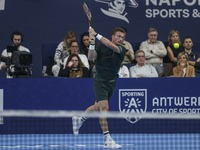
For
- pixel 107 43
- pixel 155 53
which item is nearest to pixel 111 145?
pixel 107 43

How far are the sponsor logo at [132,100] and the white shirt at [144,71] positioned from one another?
0.76 meters

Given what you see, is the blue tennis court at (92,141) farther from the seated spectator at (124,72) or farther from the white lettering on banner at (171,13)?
the white lettering on banner at (171,13)

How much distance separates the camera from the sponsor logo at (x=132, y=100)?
9391 mm

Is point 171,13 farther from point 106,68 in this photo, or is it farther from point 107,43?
point 107,43

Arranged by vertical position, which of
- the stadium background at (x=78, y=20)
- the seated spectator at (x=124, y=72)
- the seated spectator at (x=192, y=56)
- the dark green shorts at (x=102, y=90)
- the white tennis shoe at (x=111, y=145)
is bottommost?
the white tennis shoe at (x=111, y=145)

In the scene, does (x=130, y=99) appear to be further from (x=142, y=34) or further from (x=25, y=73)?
(x=142, y=34)

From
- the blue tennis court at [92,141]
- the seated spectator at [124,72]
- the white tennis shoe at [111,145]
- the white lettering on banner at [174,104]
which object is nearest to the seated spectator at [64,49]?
the seated spectator at [124,72]

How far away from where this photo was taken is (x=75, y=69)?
390 inches

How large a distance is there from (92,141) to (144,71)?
7.55 feet

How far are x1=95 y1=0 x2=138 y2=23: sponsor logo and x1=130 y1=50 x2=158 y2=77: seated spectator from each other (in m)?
2.78

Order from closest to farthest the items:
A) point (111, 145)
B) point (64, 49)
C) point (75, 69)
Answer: point (111, 145) < point (75, 69) < point (64, 49)

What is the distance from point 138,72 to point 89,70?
1.06 metres

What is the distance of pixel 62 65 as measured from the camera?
Result: 10156 mm

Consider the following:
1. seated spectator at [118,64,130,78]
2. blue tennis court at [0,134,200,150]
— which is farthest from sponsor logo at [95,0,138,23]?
blue tennis court at [0,134,200,150]
